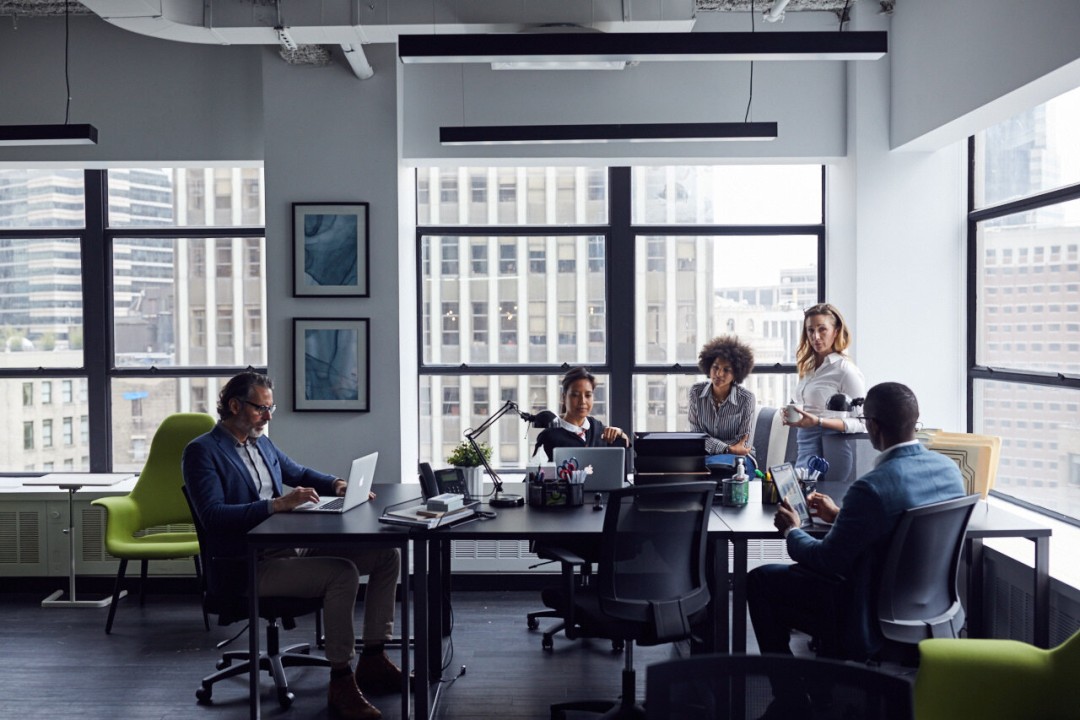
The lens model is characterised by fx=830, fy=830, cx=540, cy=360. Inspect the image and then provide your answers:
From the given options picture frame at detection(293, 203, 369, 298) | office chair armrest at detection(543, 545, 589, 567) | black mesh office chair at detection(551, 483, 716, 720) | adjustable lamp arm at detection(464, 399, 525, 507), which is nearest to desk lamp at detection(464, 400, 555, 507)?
adjustable lamp arm at detection(464, 399, 525, 507)

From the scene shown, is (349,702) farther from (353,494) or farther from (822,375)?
(822,375)

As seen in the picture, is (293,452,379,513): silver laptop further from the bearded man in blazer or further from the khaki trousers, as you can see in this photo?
the bearded man in blazer

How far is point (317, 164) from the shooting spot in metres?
4.69

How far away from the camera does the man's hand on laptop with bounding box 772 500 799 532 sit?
9.49 feet

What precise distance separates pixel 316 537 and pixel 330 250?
2210 mm

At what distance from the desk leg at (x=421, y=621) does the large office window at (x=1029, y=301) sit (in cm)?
297

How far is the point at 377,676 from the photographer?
348cm

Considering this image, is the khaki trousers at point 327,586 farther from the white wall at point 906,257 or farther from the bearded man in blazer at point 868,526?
the white wall at point 906,257

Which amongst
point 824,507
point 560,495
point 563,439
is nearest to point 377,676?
point 560,495

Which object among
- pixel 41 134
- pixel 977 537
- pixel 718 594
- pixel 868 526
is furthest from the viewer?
pixel 41 134

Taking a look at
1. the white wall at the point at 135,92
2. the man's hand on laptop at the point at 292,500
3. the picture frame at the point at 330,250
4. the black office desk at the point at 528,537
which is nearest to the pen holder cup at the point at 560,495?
the black office desk at the point at 528,537

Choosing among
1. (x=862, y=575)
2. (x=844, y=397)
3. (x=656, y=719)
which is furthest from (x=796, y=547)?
(x=656, y=719)

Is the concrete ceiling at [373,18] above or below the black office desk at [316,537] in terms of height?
above

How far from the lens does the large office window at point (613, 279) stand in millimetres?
5145
